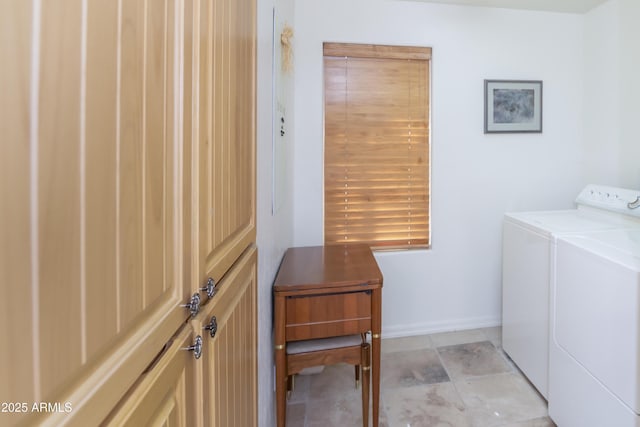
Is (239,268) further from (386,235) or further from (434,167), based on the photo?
(434,167)

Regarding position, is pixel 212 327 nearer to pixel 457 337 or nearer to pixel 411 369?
pixel 411 369

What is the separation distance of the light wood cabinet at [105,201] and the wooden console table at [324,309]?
0.76m

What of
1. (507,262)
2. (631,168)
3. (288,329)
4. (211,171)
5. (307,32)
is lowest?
(288,329)

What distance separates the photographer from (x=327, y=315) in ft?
4.63

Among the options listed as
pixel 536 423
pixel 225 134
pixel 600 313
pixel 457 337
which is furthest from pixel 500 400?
pixel 225 134

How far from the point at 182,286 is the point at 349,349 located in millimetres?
Answer: 1129

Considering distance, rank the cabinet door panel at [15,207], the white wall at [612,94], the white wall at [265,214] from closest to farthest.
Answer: the cabinet door panel at [15,207]
the white wall at [265,214]
the white wall at [612,94]

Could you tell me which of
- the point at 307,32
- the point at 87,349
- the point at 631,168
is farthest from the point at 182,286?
the point at 631,168

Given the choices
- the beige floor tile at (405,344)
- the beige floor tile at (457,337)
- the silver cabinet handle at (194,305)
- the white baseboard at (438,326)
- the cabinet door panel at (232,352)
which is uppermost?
the silver cabinet handle at (194,305)

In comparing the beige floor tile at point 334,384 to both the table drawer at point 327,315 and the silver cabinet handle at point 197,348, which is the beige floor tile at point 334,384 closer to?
the table drawer at point 327,315

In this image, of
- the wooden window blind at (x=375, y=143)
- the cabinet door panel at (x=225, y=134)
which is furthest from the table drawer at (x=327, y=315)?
the wooden window blind at (x=375, y=143)

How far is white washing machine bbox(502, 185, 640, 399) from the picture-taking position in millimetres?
1745

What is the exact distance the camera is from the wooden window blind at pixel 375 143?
90.0 inches

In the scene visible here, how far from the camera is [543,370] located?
5.77 ft
